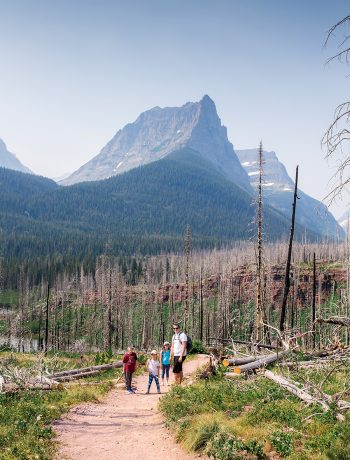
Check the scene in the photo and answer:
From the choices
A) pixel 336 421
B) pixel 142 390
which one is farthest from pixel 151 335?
pixel 336 421

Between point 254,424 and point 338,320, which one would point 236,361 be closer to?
point 254,424

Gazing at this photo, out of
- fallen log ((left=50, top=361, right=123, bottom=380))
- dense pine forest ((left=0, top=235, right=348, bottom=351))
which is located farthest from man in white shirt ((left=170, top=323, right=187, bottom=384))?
dense pine forest ((left=0, top=235, right=348, bottom=351))

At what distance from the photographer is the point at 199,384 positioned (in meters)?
15.1

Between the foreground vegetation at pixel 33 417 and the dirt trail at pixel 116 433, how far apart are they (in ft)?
1.11

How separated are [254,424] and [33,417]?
5.83 meters

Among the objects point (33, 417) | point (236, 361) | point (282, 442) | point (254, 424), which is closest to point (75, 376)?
point (236, 361)

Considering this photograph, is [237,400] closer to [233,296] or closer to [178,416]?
[178,416]

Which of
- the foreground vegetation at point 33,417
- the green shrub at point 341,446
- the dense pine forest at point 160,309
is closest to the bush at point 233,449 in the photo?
the green shrub at point 341,446

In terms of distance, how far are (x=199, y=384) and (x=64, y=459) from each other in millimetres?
6815

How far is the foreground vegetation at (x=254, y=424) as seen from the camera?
823cm

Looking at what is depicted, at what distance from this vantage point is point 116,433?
11.3 meters

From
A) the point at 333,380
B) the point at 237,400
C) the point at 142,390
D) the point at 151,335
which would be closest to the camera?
the point at 237,400

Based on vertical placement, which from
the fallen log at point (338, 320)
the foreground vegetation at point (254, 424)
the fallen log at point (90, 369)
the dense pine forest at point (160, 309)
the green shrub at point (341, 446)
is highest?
the fallen log at point (338, 320)

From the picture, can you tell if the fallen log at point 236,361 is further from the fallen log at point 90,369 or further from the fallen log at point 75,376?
the fallen log at point 90,369
